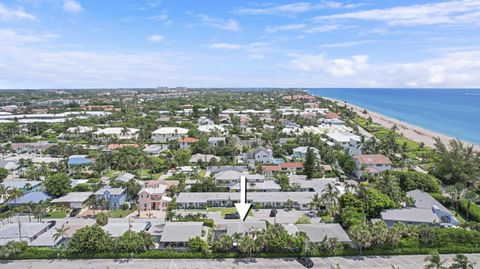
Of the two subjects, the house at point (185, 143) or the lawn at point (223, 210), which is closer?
the lawn at point (223, 210)

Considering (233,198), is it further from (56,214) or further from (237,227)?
(56,214)

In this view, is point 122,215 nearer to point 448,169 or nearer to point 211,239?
point 211,239

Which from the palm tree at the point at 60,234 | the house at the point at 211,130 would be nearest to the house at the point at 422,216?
the palm tree at the point at 60,234

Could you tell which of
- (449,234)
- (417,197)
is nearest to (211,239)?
(449,234)

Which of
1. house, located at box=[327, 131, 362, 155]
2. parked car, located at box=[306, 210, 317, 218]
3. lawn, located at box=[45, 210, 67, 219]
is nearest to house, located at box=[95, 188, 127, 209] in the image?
lawn, located at box=[45, 210, 67, 219]

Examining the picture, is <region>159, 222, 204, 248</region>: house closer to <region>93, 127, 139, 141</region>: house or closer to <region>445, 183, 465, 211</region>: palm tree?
<region>445, 183, 465, 211</region>: palm tree

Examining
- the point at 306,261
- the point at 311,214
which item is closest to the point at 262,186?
the point at 311,214

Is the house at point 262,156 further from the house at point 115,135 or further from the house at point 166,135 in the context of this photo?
the house at point 115,135
